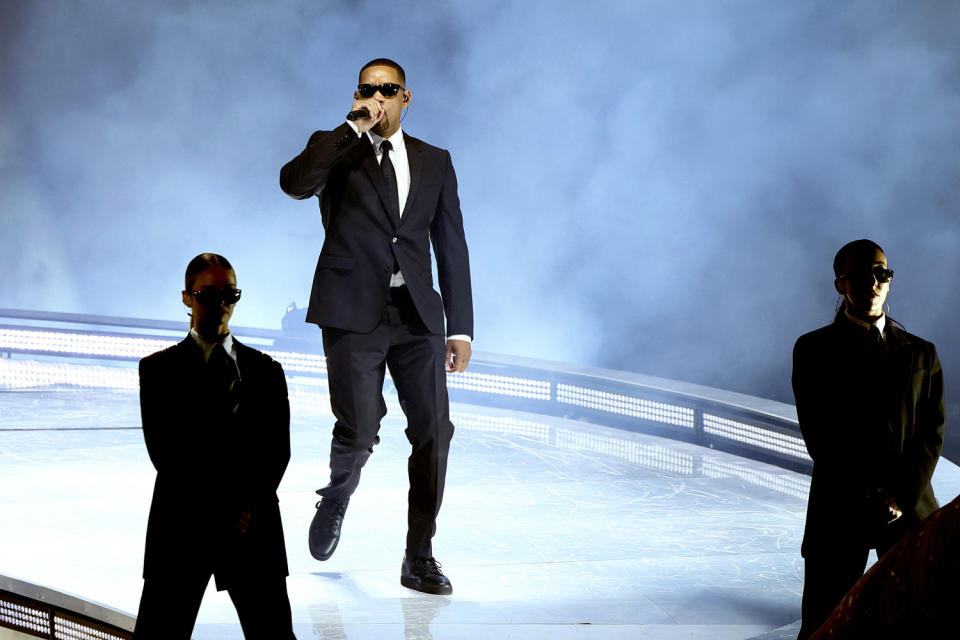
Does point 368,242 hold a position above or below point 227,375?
above

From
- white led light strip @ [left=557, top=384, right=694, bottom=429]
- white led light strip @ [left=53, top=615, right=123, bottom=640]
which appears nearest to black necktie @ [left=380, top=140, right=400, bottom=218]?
white led light strip @ [left=53, top=615, right=123, bottom=640]

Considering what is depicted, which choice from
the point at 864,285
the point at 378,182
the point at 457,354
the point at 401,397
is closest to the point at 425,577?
the point at 401,397

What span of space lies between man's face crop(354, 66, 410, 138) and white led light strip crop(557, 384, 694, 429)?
126 inches

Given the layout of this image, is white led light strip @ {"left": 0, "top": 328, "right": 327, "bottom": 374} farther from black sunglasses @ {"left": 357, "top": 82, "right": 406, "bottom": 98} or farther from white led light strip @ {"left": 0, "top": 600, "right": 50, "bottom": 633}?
black sunglasses @ {"left": 357, "top": 82, "right": 406, "bottom": 98}

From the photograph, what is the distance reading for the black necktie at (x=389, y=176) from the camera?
3021 mm

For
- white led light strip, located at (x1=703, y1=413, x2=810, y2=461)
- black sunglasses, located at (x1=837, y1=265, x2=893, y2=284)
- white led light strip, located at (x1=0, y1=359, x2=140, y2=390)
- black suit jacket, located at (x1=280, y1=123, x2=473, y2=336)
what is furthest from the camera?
white led light strip, located at (x1=0, y1=359, x2=140, y2=390)

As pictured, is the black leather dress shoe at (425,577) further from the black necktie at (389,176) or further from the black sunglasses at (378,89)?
the black sunglasses at (378,89)

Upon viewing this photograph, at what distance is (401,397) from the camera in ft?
10.1

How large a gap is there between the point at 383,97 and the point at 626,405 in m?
3.54

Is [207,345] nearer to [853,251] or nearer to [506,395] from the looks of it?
[853,251]

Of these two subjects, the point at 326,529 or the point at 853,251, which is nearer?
the point at 853,251

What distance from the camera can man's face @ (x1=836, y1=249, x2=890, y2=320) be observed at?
7.52 feet

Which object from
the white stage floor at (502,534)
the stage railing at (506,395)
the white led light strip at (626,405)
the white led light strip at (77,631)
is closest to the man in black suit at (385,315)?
the white stage floor at (502,534)

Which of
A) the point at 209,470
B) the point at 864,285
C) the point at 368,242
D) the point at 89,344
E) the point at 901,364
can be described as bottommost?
the point at 209,470
